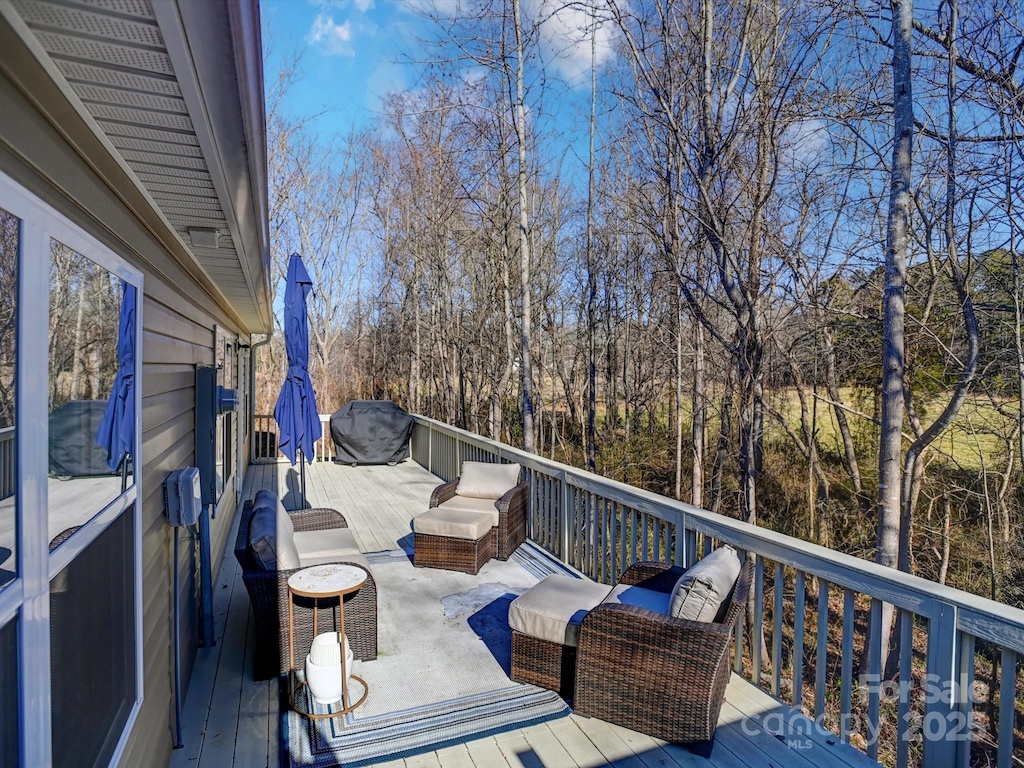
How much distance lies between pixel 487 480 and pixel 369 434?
16.5ft

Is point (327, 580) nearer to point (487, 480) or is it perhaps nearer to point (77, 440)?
point (77, 440)

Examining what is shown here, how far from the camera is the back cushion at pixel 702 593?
252 centimetres

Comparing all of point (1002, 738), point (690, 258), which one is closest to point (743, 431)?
point (690, 258)

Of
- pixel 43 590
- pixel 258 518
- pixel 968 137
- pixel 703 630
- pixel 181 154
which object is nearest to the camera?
pixel 43 590

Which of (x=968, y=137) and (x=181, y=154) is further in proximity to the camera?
(x=968, y=137)

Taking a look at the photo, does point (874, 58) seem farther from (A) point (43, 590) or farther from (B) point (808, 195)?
(A) point (43, 590)

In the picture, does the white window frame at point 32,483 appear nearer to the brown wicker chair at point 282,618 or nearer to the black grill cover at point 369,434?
the brown wicker chair at point 282,618

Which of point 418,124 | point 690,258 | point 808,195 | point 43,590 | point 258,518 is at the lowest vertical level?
point 258,518

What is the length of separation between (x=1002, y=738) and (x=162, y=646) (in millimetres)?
3092

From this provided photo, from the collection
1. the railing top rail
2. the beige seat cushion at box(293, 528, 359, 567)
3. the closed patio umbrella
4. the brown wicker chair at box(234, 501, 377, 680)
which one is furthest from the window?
the railing top rail

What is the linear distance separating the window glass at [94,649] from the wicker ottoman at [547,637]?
5.54 ft

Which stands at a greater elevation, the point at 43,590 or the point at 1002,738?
the point at 43,590

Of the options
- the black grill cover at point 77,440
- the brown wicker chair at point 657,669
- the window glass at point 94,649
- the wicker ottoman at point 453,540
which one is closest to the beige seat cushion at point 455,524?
the wicker ottoman at point 453,540

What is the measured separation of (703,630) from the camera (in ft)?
8.05
